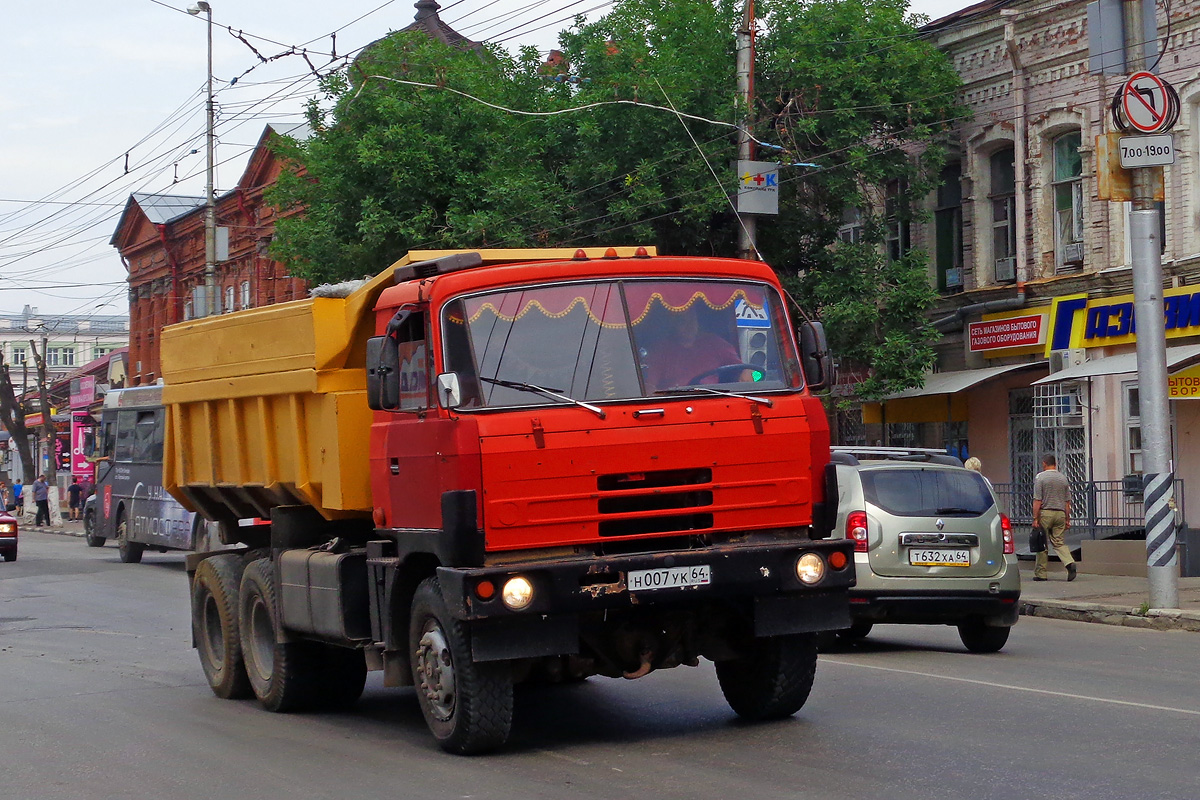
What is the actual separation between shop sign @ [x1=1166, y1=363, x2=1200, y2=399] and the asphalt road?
8.32 metres

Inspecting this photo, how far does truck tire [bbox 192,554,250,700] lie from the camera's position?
11227 millimetres

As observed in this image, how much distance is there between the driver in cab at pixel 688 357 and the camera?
8391 mm

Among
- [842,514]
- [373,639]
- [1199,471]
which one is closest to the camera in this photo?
[373,639]

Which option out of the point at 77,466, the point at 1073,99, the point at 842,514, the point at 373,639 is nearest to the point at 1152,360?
the point at 842,514

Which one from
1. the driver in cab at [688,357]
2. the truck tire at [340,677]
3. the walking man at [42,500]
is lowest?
the walking man at [42,500]

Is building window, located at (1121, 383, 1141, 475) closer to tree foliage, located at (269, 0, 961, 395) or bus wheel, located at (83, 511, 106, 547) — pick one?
tree foliage, located at (269, 0, 961, 395)

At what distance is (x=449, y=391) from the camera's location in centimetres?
812

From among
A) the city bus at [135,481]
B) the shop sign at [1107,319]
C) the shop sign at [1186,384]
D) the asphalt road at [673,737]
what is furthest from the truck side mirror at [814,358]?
the city bus at [135,481]

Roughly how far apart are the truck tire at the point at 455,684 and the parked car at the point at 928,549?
16.4ft

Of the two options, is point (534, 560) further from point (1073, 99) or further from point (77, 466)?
point (77, 466)

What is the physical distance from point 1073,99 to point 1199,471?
247 inches

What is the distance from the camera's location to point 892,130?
1045 inches

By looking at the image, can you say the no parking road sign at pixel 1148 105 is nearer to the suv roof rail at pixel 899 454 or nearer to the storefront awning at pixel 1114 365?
the suv roof rail at pixel 899 454

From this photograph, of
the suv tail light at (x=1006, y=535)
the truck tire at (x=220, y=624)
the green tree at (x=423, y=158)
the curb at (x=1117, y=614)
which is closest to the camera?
the truck tire at (x=220, y=624)
